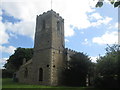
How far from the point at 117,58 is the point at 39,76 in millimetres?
15574

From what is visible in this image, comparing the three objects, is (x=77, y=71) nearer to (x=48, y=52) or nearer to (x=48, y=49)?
(x=48, y=52)

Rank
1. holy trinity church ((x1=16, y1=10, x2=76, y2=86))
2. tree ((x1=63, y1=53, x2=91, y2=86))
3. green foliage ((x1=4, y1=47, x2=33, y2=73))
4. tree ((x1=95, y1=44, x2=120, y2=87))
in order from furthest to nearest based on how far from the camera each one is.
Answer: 1. green foliage ((x1=4, y1=47, x2=33, y2=73))
2. holy trinity church ((x1=16, y1=10, x2=76, y2=86))
3. tree ((x1=63, y1=53, x2=91, y2=86))
4. tree ((x1=95, y1=44, x2=120, y2=87))

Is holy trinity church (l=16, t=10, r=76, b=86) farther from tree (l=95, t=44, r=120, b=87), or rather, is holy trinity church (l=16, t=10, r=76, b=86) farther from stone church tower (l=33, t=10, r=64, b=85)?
tree (l=95, t=44, r=120, b=87)

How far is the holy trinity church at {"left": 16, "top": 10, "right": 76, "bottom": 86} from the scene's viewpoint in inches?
1139

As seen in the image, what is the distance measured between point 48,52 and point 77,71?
628 centimetres

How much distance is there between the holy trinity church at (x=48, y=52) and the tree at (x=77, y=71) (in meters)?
1.88

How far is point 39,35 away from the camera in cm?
3231

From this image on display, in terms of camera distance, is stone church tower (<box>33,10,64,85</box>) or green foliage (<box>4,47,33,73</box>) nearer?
stone church tower (<box>33,10,64,85</box>)

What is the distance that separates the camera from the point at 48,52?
29.5 m

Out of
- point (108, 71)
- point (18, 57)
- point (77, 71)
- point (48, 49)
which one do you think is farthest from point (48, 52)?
point (18, 57)

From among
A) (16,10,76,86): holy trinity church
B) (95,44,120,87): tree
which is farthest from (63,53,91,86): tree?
(95,44,120,87): tree

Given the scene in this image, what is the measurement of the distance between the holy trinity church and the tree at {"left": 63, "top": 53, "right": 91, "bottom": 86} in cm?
188

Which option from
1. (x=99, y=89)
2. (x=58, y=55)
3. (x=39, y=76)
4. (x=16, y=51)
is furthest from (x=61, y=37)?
(x=16, y=51)

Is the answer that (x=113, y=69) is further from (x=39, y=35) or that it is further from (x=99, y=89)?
(x=39, y=35)
